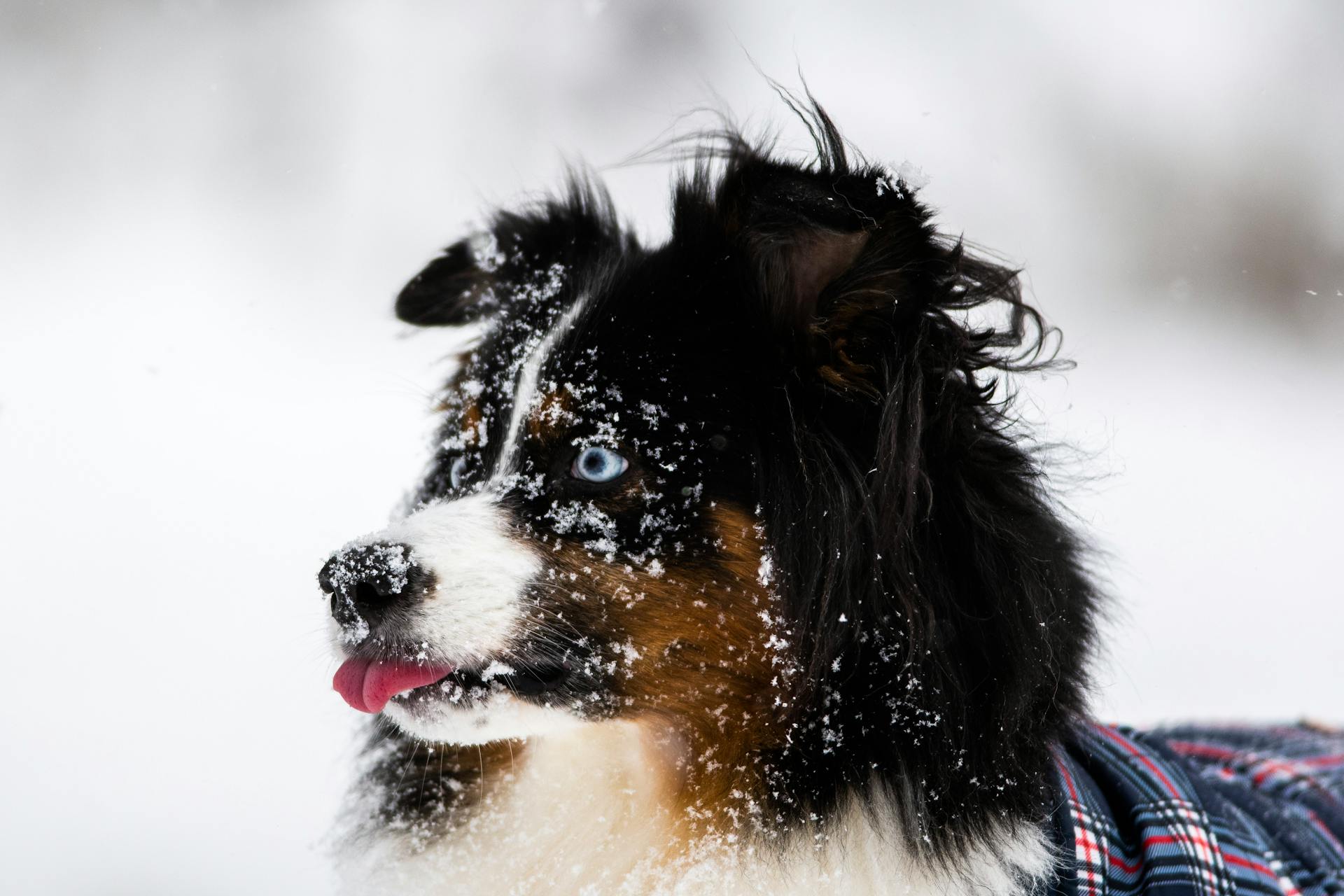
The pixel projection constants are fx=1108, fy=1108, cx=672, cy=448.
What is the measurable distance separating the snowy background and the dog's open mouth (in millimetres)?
269

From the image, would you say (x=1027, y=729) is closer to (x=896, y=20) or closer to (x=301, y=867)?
(x=301, y=867)

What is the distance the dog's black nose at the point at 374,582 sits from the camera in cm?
205

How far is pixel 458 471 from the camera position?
8.51 ft

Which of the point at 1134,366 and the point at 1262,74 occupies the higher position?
the point at 1262,74

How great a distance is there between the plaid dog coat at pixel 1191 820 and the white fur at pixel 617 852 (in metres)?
0.13

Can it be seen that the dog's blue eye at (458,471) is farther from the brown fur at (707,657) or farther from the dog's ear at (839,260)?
the dog's ear at (839,260)

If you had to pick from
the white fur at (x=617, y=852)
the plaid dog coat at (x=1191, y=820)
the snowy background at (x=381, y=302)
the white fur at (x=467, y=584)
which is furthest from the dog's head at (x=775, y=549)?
the snowy background at (x=381, y=302)

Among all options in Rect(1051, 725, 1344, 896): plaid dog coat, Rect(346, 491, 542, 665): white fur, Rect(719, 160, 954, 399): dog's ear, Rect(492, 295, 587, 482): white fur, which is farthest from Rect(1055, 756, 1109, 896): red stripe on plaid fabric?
Rect(492, 295, 587, 482): white fur

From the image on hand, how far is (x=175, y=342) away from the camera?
573 centimetres

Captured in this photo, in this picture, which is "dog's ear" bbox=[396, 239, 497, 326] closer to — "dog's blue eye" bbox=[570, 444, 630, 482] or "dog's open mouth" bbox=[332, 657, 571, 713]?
"dog's blue eye" bbox=[570, 444, 630, 482]

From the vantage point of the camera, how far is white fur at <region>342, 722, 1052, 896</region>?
2.21 metres

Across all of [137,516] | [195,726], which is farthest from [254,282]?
[195,726]

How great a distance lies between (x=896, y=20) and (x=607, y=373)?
6.32 meters

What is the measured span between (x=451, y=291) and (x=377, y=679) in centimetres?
126
